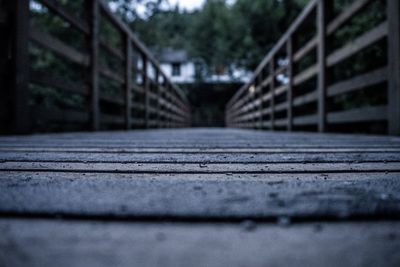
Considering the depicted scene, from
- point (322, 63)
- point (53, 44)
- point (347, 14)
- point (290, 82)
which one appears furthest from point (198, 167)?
point (290, 82)

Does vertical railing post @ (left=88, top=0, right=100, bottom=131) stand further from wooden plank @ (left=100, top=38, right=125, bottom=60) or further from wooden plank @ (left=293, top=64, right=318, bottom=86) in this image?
wooden plank @ (left=293, top=64, right=318, bottom=86)

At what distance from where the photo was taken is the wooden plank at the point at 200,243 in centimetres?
25

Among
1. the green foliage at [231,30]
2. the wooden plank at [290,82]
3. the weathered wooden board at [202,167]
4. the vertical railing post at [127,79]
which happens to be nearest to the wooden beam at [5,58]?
the weathered wooden board at [202,167]

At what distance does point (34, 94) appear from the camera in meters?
6.40

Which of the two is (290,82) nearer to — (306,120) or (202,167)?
(306,120)

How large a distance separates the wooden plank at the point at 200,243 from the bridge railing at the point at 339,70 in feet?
6.03

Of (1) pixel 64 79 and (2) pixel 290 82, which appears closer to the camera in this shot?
(1) pixel 64 79

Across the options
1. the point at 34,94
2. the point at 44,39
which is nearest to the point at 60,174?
the point at 44,39

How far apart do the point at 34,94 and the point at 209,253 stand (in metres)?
7.30

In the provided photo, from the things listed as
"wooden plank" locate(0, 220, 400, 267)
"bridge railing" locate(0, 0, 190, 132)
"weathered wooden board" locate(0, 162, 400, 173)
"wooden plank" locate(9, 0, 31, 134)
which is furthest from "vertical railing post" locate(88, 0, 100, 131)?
"wooden plank" locate(0, 220, 400, 267)

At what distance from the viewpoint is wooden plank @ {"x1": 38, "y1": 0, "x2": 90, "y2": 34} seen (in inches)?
80.7

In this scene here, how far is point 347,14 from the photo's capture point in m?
2.31

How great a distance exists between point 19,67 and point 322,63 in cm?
254

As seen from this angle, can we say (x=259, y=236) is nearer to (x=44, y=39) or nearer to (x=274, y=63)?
(x=44, y=39)
